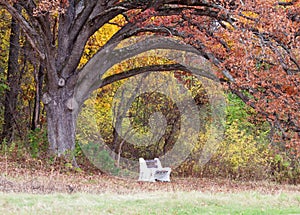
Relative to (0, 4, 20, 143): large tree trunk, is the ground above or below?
below

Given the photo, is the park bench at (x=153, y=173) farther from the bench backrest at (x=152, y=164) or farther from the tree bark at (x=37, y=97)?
the tree bark at (x=37, y=97)

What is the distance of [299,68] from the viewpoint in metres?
11.0

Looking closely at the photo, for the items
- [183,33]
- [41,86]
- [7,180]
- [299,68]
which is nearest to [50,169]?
[7,180]

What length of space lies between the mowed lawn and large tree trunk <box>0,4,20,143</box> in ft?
39.0

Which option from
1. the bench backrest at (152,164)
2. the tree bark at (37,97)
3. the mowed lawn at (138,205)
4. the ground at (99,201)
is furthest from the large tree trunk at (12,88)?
the mowed lawn at (138,205)

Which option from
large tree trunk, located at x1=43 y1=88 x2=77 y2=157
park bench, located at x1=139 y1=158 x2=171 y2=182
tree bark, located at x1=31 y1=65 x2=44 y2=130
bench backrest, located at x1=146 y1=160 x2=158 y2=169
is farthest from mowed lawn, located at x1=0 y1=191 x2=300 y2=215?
tree bark, located at x1=31 y1=65 x2=44 y2=130

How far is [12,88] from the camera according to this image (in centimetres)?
1997

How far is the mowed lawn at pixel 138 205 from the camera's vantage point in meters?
7.12

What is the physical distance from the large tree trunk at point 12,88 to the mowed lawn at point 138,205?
39.0ft

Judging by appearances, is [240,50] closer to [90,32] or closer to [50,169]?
[90,32]

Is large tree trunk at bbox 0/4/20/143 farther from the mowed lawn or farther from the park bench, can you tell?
the mowed lawn

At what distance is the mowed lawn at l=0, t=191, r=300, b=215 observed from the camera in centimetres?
712

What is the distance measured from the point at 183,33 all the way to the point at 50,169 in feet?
17.9

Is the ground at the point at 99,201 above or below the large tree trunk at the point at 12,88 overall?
below
